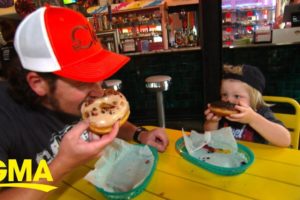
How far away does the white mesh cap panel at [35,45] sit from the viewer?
3.55 ft

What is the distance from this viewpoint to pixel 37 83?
123 centimetres

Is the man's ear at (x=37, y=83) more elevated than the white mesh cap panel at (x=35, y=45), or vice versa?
the white mesh cap panel at (x=35, y=45)

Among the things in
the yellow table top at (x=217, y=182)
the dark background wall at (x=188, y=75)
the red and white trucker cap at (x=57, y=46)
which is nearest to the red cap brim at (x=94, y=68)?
the red and white trucker cap at (x=57, y=46)

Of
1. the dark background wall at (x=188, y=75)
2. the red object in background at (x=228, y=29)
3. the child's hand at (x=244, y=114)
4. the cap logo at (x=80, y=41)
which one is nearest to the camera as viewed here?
the cap logo at (x=80, y=41)

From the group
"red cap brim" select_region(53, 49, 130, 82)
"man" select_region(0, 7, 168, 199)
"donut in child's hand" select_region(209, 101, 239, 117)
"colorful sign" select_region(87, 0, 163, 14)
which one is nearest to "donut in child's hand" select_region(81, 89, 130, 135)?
"man" select_region(0, 7, 168, 199)

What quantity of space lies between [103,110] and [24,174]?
0.51m

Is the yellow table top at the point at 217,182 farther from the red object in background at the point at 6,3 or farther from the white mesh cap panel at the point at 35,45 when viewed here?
the red object in background at the point at 6,3

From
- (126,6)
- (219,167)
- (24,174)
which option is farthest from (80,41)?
(126,6)

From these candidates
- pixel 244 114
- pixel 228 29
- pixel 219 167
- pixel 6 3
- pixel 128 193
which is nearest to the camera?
pixel 128 193

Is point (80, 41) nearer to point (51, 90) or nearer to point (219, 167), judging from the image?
point (51, 90)

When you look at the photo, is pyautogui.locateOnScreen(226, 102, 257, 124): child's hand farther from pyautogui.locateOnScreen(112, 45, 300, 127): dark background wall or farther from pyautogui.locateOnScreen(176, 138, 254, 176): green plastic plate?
pyautogui.locateOnScreen(112, 45, 300, 127): dark background wall

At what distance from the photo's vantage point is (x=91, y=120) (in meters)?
1.21

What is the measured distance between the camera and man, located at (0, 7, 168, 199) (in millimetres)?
1056

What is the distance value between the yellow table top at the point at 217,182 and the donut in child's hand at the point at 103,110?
31 centimetres
